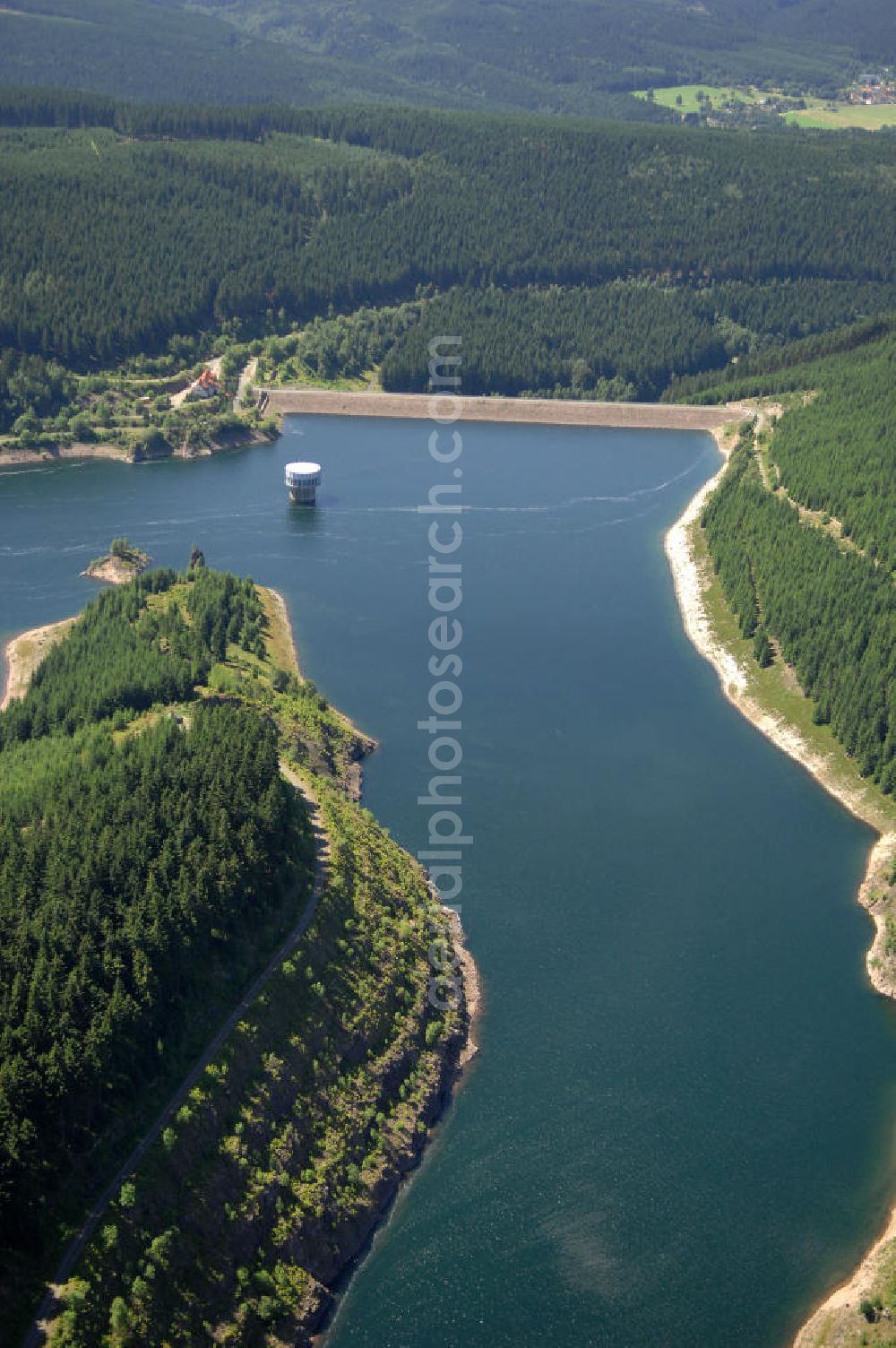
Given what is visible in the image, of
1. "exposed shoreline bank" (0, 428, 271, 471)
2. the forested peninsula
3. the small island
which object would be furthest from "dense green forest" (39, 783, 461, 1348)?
"exposed shoreline bank" (0, 428, 271, 471)

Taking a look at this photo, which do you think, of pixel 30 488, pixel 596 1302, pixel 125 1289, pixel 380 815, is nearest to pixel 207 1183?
pixel 125 1289

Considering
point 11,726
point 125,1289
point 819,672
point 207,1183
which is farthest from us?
point 819,672

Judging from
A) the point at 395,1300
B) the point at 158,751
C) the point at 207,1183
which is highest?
the point at 158,751

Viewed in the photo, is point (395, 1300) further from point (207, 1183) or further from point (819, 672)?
point (819, 672)

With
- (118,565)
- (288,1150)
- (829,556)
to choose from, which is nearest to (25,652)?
(118,565)

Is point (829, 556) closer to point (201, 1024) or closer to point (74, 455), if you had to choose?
point (201, 1024)

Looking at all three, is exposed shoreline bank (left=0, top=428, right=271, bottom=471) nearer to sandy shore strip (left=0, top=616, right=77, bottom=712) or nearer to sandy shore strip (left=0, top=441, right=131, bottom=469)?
sandy shore strip (left=0, top=441, right=131, bottom=469)

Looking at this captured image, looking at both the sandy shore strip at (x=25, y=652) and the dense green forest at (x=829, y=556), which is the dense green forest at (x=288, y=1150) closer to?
the sandy shore strip at (x=25, y=652)
